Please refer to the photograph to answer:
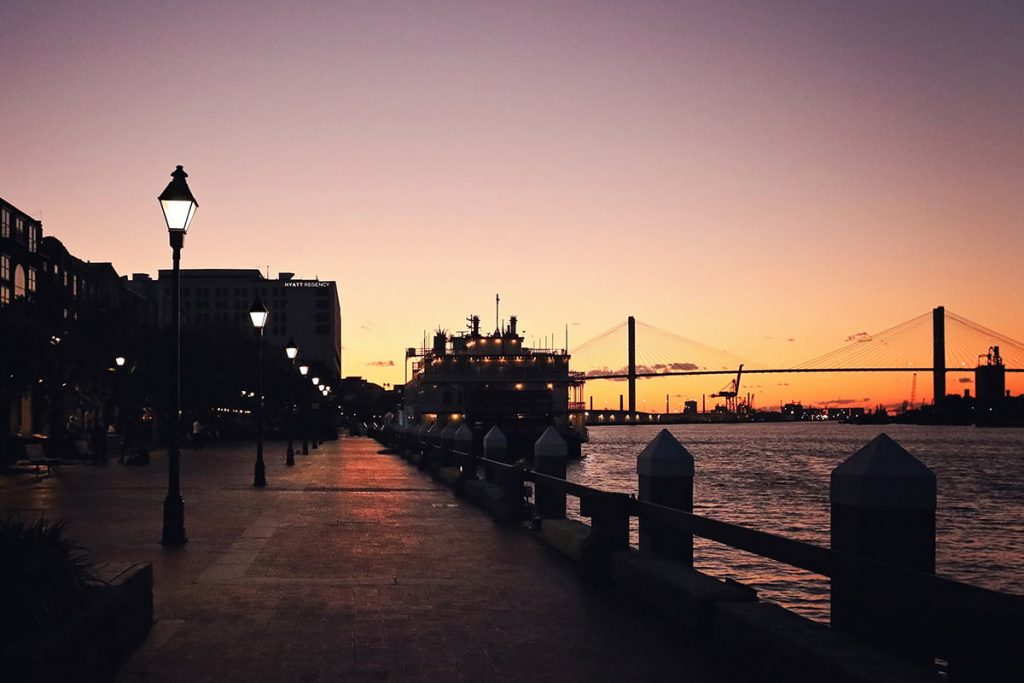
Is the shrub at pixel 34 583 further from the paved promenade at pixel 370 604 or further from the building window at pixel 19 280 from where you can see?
the building window at pixel 19 280

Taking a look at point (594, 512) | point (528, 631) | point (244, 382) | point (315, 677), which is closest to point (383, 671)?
point (315, 677)

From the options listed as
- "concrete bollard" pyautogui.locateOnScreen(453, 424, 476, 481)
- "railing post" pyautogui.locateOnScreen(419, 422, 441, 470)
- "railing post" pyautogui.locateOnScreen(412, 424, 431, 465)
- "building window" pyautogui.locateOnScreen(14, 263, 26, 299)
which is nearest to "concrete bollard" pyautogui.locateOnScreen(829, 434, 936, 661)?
"concrete bollard" pyautogui.locateOnScreen(453, 424, 476, 481)

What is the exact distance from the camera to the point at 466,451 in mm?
26766

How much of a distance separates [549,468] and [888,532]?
34.1 feet

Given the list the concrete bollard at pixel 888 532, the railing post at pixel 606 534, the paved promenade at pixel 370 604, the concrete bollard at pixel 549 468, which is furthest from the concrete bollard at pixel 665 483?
the concrete bollard at pixel 549 468

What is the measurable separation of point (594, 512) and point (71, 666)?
6.61 m

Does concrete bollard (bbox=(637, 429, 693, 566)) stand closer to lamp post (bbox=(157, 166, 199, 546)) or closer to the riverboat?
lamp post (bbox=(157, 166, 199, 546))

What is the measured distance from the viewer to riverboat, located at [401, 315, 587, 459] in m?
88.9

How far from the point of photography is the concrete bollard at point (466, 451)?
25203mm

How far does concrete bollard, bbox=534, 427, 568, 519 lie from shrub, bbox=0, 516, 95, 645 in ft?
32.2

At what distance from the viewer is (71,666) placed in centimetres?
636

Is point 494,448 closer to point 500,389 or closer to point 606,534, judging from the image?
point 606,534

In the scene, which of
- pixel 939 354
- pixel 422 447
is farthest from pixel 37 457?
pixel 939 354

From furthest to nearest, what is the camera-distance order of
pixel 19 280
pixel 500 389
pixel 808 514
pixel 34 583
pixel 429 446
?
1. pixel 500 389
2. pixel 19 280
3. pixel 808 514
4. pixel 429 446
5. pixel 34 583
